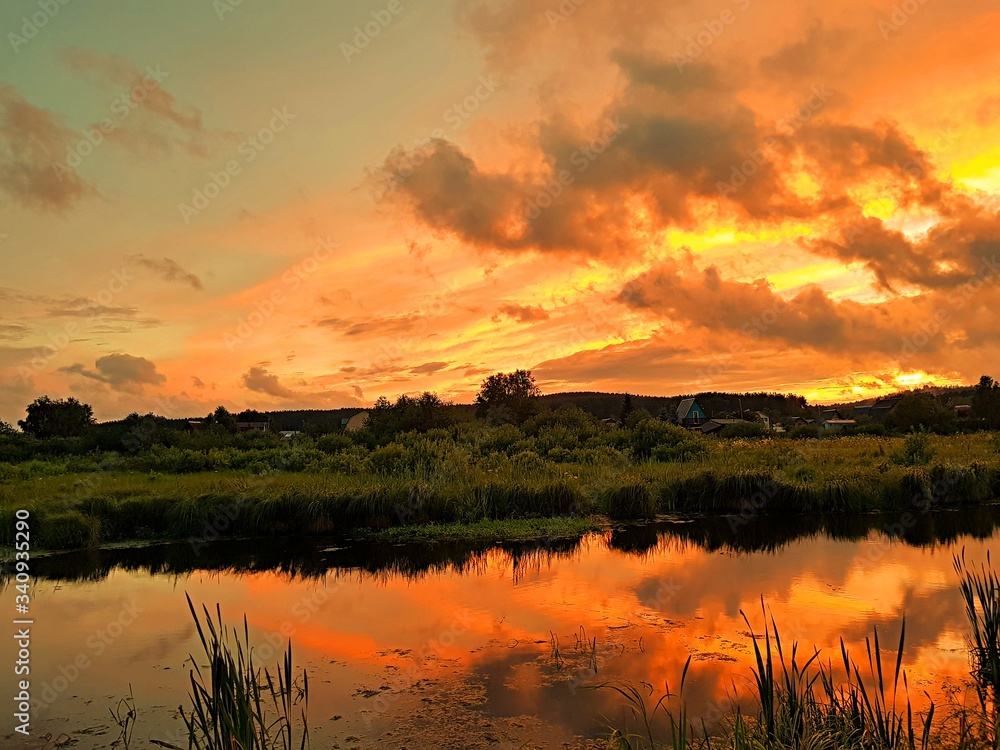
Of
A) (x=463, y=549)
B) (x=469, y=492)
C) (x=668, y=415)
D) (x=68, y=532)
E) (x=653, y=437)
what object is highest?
(x=668, y=415)

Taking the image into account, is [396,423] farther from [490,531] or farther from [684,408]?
[684,408]

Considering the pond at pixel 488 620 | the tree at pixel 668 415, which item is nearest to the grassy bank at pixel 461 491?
the pond at pixel 488 620

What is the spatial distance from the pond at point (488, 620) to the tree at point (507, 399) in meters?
39.4

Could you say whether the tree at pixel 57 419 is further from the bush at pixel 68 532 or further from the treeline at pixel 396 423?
the bush at pixel 68 532

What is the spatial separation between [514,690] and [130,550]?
13976 mm

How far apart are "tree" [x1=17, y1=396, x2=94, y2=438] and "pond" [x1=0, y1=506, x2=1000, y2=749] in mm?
51260

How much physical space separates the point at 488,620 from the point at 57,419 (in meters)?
63.7

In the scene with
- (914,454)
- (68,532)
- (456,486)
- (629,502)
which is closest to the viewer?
(68,532)

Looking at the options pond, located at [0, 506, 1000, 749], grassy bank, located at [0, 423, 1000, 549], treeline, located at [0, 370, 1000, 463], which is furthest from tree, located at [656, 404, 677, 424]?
pond, located at [0, 506, 1000, 749]

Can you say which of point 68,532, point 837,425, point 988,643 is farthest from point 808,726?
point 837,425

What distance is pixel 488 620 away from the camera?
1195 cm

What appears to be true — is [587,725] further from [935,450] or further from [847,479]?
[935,450]

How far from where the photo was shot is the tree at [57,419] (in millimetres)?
61156

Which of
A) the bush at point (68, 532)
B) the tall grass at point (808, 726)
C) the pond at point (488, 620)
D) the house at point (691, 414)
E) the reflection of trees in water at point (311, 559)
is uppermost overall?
the house at point (691, 414)
